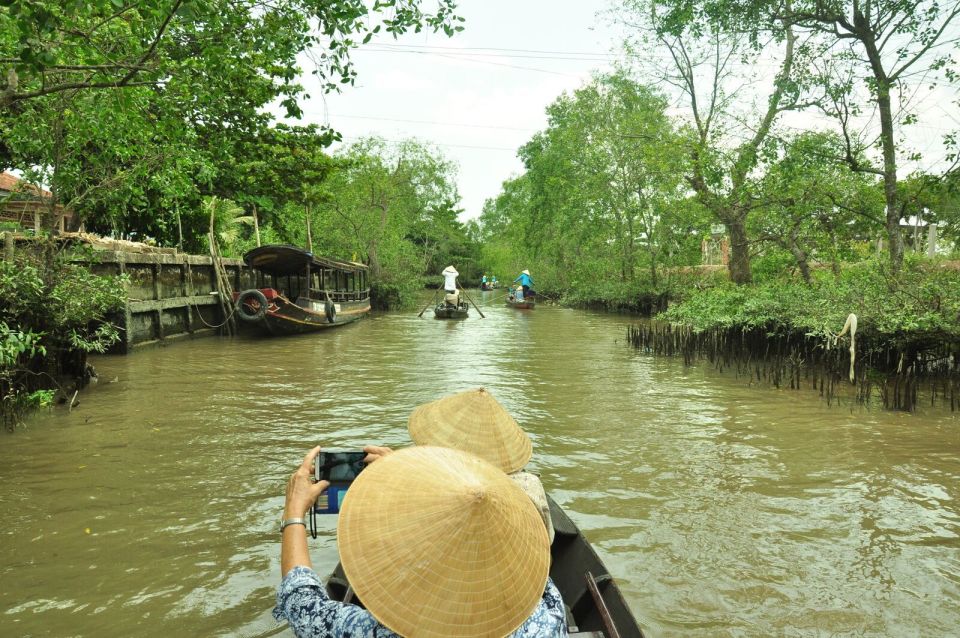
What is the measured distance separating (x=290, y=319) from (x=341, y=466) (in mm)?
15507

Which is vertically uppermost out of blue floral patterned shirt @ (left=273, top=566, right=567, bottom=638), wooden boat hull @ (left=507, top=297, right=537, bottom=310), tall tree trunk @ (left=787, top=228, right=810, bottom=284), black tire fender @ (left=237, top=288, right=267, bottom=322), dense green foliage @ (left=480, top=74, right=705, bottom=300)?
dense green foliage @ (left=480, top=74, right=705, bottom=300)

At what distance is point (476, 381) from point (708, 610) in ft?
25.4

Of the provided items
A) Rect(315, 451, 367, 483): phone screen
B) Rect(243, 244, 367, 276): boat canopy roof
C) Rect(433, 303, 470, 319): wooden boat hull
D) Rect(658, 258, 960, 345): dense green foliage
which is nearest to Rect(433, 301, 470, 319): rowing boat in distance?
Rect(433, 303, 470, 319): wooden boat hull

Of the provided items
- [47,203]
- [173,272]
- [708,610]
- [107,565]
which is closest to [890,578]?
[708,610]

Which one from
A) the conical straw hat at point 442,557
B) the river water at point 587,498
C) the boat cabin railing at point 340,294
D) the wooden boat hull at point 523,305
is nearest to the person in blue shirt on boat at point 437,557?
the conical straw hat at point 442,557

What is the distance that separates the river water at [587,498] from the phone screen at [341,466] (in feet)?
4.82

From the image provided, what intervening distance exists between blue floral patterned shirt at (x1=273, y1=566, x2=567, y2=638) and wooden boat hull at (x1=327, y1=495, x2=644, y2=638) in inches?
25.2

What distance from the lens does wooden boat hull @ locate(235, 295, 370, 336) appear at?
17.0 meters

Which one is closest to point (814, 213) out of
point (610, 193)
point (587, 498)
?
point (587, 498)

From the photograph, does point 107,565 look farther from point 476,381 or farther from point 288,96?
point 476,381

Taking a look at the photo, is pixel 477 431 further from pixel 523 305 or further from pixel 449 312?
pixel 523 305

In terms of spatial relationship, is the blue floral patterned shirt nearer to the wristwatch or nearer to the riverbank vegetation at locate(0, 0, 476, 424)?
the wristwatch

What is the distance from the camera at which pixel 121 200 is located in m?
9.56

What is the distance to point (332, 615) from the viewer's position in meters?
2.04
